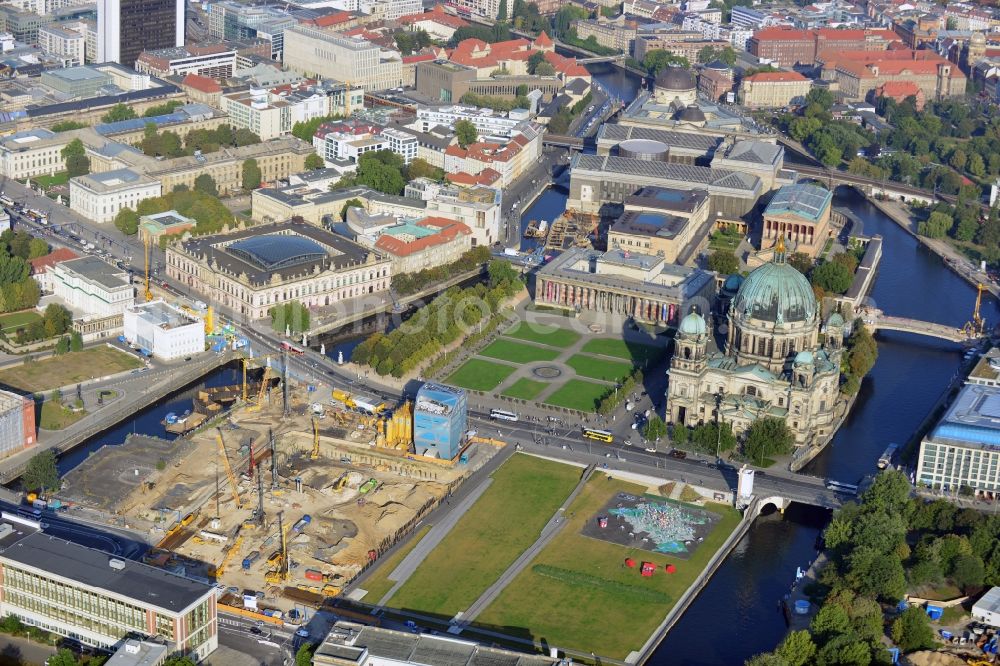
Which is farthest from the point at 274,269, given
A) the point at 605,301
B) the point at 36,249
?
the point at 605,301

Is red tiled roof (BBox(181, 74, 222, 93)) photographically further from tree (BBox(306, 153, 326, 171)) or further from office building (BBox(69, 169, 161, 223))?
office building (BBox(69, 169, 161, 223))

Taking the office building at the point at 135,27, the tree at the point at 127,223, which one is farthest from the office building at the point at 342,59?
the tree at the point at 127,223

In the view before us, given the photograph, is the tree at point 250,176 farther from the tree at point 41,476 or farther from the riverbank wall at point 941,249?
the tree at point 41,476

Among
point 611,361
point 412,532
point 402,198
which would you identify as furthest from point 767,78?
point 412,532

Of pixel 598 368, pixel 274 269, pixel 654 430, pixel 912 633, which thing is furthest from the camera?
pixel 274 269

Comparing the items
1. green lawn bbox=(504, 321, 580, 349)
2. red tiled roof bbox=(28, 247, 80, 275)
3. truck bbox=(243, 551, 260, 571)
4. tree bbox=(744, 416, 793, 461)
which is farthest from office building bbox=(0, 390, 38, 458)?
tree bbox=(744, 416, 793, 461)

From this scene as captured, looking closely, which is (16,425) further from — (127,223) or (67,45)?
(67,45)
